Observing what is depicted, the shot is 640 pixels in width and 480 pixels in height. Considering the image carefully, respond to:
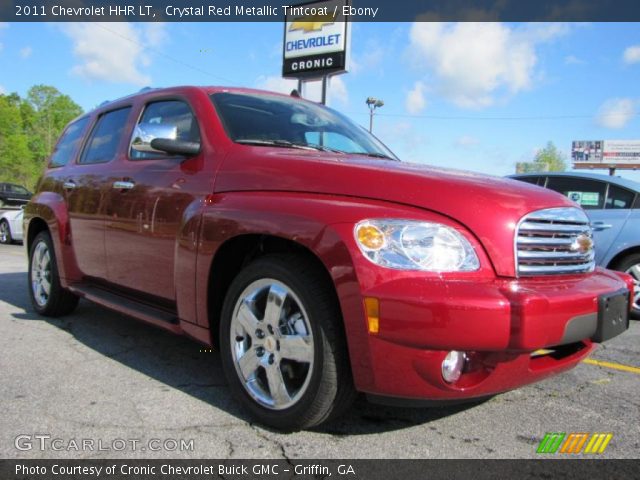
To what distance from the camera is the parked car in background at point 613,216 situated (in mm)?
5871

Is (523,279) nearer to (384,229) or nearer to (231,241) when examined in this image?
(384,229)

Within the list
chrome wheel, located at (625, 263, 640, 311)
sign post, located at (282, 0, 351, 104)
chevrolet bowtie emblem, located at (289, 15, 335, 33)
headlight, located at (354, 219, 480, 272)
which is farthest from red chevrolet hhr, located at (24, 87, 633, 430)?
chevrolet bowtie emblem, located at (289, 15, 335, 33)

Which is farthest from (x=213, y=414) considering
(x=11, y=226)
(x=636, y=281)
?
(x=11, y=226)

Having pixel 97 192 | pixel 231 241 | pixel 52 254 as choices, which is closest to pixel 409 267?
pixel 231 241

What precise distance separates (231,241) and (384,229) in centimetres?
95

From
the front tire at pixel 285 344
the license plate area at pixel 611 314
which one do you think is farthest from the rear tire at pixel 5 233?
the license plate area at pixel 611 314

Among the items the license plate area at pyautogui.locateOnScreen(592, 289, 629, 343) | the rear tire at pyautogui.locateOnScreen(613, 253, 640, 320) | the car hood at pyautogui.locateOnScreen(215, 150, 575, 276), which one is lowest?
the rear tire at pyautogui.locateOnScreen(613, 253, 640, 320)

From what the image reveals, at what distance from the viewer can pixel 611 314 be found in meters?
2.50

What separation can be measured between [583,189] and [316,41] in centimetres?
1038

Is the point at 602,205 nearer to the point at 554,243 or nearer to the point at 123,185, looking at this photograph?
the point at 554,243

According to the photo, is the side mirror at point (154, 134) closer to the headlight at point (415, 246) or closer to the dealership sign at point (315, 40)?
the headlight at point (415, 246)

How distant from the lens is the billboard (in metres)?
59.7

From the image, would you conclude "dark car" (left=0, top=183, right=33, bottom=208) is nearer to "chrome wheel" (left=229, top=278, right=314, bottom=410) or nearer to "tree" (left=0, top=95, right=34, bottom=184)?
"chrome wheel" (left=229, top=278, right=314, bottom=410)

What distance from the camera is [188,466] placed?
2.24 metres
